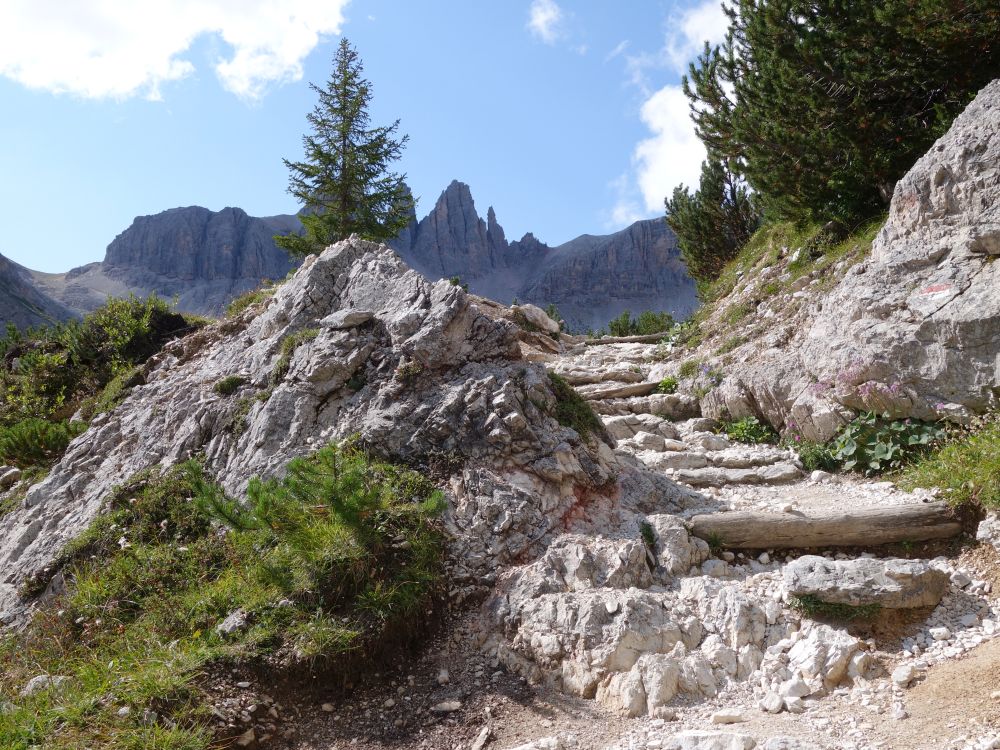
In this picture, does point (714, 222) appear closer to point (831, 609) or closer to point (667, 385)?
point (667, 385)

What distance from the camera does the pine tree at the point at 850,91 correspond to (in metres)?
10.6

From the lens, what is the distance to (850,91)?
1238 cm

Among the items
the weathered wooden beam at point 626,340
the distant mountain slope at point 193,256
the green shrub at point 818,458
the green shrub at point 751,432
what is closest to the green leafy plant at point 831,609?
the green shrub at point 818,458

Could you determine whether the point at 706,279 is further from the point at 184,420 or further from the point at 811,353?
the point at 184,420

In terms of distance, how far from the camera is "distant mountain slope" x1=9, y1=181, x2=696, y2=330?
359 ft

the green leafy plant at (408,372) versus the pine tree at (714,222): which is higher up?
the pine tree at (714,222)

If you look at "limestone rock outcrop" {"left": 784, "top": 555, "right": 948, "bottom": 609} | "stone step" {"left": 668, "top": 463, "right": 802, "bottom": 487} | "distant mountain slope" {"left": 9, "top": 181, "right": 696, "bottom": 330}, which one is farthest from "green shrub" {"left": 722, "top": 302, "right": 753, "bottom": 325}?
"distant mountain slope" {"left": 9, "top": 181, "right": 696, "bottom": 330}

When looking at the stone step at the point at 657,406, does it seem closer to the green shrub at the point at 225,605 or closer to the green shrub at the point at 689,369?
the green shrub at the point at 689,369

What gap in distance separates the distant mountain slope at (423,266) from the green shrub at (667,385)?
9003 cm

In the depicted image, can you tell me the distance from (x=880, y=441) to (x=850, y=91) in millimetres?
8538

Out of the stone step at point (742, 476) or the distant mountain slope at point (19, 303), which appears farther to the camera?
the distant mountain slope at point (19, 303)

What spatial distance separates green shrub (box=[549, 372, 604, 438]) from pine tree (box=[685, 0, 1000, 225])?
29.8 feet

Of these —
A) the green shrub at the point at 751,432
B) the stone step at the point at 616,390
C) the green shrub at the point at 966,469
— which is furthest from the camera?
the stone step at the point at 616,390

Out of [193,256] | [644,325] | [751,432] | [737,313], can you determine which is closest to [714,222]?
[644,325]
